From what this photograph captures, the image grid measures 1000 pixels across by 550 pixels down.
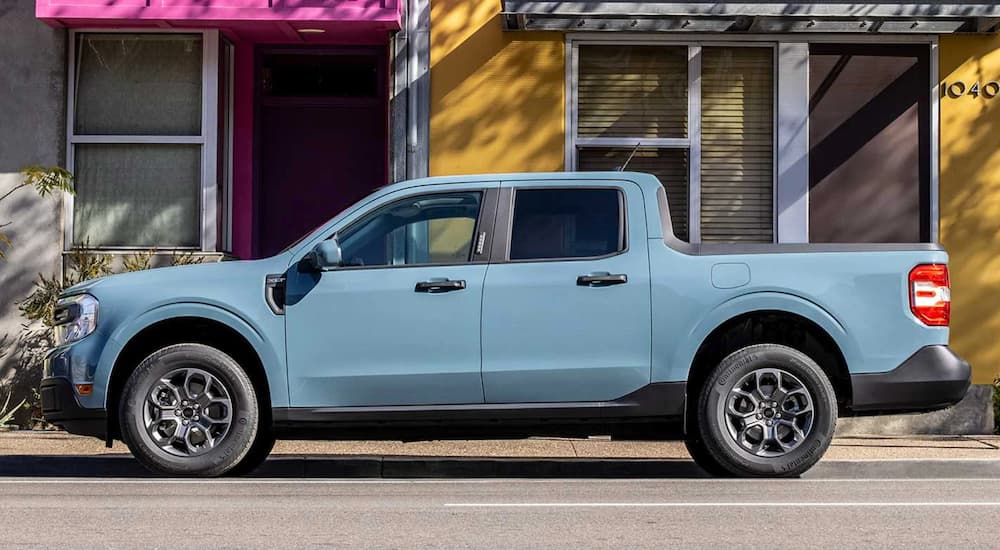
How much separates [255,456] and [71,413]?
121 centimetres

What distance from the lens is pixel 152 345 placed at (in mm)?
9547

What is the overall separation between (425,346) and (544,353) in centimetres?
73

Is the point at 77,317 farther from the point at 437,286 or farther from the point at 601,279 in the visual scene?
the point at 601,279

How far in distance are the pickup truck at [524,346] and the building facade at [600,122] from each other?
4950 mm

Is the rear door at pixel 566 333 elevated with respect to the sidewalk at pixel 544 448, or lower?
elevated

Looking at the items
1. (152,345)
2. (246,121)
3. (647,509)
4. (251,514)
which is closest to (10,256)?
(246,121)

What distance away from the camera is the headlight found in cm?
938

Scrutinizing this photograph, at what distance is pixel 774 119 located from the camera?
14328 millimetres

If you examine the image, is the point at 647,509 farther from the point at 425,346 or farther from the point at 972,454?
the point at 972,454

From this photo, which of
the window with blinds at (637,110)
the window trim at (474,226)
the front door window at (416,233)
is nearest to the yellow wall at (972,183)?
the window with blinds at (637,110)

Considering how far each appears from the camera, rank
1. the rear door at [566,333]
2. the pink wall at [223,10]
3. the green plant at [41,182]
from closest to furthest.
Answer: the rear door at [566,333] → the pink wall at [223,10] → the green plant at [41,182]

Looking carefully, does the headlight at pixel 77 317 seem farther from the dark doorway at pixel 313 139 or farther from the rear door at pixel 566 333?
the dark doorway at pixel 313 139

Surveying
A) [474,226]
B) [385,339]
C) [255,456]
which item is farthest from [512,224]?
[255,456]

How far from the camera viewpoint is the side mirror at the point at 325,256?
908 cm
